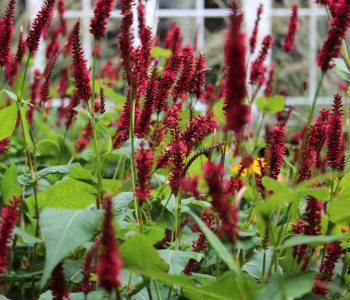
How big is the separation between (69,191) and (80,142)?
1.92 ft

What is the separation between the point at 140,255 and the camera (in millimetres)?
708

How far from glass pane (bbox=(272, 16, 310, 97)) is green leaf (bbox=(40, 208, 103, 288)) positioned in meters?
6.10

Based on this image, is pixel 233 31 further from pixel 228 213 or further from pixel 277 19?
pixel 277 19

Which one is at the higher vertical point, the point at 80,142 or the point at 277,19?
the point at 277,19

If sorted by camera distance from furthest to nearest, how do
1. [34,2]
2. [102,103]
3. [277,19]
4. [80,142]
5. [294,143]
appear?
1. [277,19]
2. [34,2]
3. [294,143]
4. [80,142]
5. [102,103]

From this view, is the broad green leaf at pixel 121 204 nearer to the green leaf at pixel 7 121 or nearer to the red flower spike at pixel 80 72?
the red flower spike at pixel 80 72

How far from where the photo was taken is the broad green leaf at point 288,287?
0.65 meters

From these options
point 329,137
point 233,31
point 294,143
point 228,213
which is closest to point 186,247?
point 329,137

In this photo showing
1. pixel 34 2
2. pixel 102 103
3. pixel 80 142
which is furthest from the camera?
pixel 34 2

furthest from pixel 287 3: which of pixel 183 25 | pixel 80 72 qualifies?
pixel 80 72

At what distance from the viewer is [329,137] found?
92cm

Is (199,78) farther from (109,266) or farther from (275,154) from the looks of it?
(109,266)

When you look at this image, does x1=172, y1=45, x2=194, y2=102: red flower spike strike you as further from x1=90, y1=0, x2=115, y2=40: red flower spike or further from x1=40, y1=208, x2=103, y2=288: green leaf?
x1=40, y1=208, x2=103, y2=288: green leaf

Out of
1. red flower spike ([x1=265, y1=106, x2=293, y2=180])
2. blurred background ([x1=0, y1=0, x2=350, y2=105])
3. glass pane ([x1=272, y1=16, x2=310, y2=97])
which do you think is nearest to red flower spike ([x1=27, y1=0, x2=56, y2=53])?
red flower spike ([x1=265, y1=106, x2=293, y2=180])
